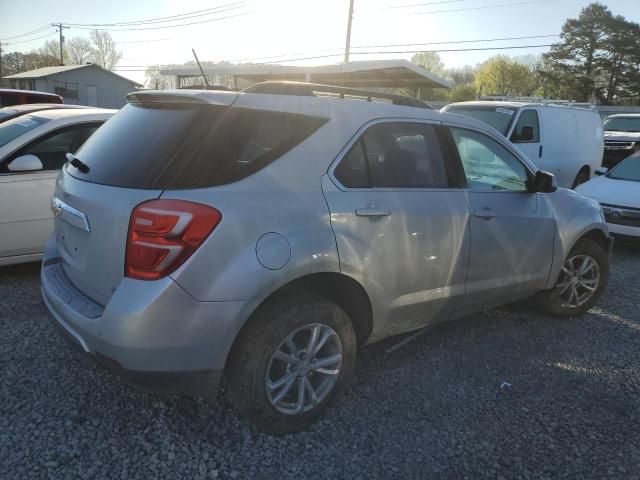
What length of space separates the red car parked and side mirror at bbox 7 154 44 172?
8.98 metres

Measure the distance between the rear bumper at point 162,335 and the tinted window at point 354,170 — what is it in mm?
883

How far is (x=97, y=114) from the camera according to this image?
17.4 feet

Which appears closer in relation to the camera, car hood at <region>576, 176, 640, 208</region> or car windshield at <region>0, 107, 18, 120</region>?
car windshield at <region>0, 107, 18, 120</region>

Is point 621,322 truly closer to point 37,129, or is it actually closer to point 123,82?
point 37,129

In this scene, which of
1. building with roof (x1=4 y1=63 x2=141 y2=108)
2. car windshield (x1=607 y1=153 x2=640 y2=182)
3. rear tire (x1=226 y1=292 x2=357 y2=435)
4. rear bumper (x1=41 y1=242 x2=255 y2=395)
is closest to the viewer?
rear bumper (x1=41 y1=242 x2=255 y2=395)

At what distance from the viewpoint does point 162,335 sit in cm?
230

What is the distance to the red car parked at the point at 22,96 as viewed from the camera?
12.9m

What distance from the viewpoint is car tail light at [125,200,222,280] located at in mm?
2287

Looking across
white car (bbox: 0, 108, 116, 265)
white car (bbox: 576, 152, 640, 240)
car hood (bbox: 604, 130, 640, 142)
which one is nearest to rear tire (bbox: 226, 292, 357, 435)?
white car (bbox: 0, 108, 116, 265)

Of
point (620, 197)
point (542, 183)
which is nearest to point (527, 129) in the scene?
point (620, 197)

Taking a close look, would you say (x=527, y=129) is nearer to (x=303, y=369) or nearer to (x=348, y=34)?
(x=303, y=369)

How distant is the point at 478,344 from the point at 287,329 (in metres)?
2.00

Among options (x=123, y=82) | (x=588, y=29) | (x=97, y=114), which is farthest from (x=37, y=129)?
(x=588, y=29)

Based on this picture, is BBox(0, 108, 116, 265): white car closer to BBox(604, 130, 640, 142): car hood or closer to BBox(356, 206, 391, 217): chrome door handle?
BBox(356, 206, 391, 217): chrome door handle
